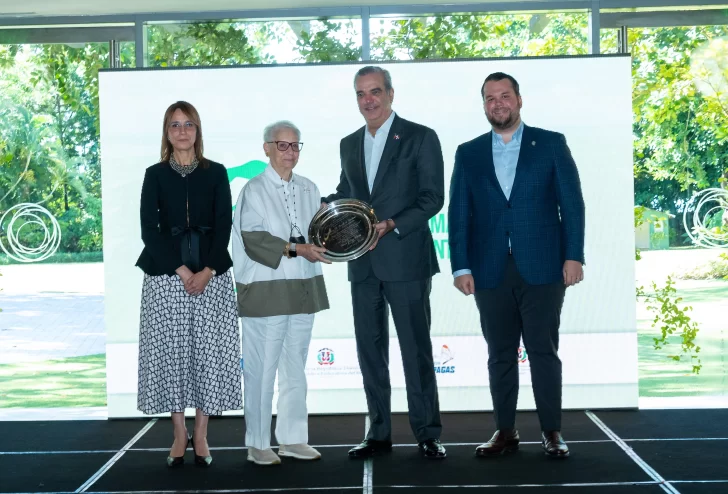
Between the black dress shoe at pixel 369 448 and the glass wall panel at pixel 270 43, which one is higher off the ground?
the glass wall panel at pixel 270 43

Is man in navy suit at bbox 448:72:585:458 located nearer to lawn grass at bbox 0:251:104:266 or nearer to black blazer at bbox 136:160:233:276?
black blazer at bbox 136:160:233:276

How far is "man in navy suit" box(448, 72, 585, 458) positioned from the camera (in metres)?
4.46

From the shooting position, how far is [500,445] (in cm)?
454

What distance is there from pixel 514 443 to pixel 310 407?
60.9 inches

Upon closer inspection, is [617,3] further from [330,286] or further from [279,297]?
[279,297]

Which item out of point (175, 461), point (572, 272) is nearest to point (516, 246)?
point (572, 272)

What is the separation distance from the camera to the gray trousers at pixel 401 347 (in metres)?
4.51

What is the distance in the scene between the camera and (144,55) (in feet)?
20.1

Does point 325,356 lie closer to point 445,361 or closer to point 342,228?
point 445,361

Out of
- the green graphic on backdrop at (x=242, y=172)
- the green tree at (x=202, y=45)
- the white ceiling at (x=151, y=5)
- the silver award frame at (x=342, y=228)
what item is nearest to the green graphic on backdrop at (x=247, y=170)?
the green graphic on backdrop at (x=242, y=172)

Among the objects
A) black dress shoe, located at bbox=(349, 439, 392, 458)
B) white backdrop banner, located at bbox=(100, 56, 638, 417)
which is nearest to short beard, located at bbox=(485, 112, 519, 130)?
white backdrop banner, located at bbox=(100, 56, 638, 417)

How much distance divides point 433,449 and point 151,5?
3.26 m

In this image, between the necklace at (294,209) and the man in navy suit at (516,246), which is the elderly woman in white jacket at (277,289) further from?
the man in navy suit at (516,246)

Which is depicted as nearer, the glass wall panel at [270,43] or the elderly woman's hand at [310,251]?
the elderly woman's hand at [310,251]
